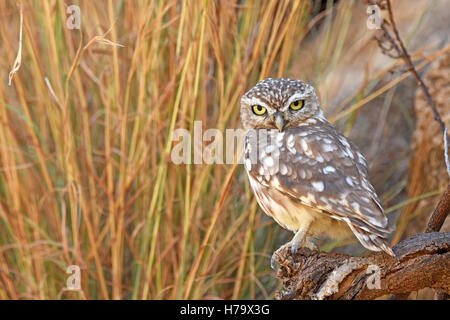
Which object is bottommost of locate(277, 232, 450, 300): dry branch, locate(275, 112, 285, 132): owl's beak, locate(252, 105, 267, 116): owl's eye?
locate(277, 232, 450, 300): dry branch

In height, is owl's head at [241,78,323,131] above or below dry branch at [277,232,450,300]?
above

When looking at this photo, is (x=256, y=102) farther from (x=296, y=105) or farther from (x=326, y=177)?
(x=326, y=177)

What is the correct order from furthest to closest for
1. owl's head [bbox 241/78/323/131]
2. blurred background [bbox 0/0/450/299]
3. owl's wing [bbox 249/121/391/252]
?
blurred background [bbox 0/0/450/299] → owl's head [bbox 241/78/323/131] → owl's wing [bbox 249/121/391/252]

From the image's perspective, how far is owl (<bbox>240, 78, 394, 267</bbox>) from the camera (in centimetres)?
102

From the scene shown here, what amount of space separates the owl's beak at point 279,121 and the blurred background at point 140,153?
0.25 meters

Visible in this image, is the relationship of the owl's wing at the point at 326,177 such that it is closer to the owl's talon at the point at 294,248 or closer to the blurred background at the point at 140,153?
the owl's talon at the point at 294,248

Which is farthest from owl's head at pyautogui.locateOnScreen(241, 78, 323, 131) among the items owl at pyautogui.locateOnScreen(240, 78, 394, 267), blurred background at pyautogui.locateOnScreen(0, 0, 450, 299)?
blurred background at pyautogui.locateOnScreen(0, 0, 450, 299)

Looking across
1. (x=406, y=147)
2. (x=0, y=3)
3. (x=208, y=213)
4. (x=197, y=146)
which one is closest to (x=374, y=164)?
(x=406, y=147)

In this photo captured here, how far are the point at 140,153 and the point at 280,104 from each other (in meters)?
0.56

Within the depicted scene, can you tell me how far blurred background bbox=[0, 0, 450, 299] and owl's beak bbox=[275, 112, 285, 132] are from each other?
249mm

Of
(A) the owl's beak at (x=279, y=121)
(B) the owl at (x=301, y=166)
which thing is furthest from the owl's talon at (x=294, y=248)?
(A) the owl's beak at (x=279, y=121)

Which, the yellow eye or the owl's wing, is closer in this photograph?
the owl's wing

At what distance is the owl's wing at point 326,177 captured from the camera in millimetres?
958

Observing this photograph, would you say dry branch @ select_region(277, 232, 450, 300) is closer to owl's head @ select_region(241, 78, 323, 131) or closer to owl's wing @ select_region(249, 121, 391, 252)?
owl's wing @ select_region(249, 121, 391, 252)
